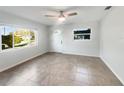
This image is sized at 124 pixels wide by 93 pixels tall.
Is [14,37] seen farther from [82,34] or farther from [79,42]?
[82,34]

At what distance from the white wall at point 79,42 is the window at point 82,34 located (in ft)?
0.67

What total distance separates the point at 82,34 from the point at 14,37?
4.14 metres

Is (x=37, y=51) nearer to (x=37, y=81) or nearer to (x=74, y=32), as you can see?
(x=74, y=32)

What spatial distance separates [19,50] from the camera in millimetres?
4668

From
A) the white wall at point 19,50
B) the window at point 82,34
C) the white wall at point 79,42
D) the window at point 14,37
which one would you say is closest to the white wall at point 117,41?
the white wall at point 79,42

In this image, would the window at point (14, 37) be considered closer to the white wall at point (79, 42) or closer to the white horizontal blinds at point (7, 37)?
the white horizontal blinds at point (7, 37)

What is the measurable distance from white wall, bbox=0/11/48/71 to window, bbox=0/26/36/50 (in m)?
0.25

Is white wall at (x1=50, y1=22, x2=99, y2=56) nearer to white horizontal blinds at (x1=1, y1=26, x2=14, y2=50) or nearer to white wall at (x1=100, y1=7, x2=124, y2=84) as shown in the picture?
white wall at (x1=100, y1=7, x2=124, y2=84)

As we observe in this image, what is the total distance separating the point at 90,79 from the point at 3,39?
350 centimetres

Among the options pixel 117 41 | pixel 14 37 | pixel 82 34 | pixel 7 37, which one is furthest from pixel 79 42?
pixel 7 37

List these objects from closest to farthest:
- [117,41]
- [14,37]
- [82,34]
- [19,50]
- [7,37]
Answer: [117,41]
[7,37]
[14,37]
[19,50]
[82,34]

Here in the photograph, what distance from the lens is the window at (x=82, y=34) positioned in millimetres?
6547
